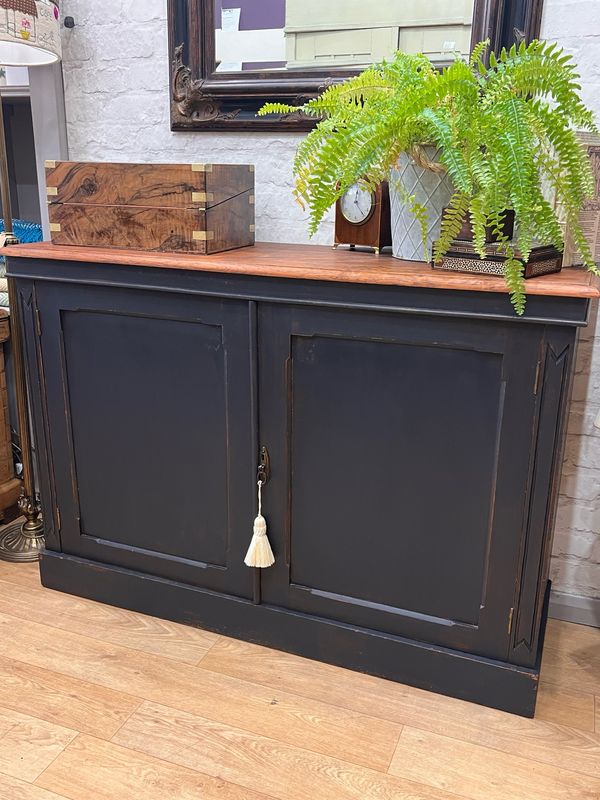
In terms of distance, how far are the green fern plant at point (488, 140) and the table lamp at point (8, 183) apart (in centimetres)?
89

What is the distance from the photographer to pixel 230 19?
196cm

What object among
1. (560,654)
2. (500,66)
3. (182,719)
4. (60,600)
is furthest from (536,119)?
(60,600)

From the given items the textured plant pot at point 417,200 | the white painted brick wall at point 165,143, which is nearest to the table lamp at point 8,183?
the white painted brick wall at point 165,143

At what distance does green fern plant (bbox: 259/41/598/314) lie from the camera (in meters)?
1.34

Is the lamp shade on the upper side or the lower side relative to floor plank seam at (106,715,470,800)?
upper

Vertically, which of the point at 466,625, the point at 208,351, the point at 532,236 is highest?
the point at 532,236

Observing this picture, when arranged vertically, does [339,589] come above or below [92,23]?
below

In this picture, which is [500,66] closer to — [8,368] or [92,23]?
[92,23]

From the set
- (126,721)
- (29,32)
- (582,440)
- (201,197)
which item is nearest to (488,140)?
(201,197)

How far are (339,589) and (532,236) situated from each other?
0.95 metres

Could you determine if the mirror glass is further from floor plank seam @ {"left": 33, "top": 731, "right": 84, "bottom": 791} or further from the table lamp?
floor plank seam @ {"left": 33, "top": 731, "right": 84, "bottom": 791}

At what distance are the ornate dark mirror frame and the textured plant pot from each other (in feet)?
1.53

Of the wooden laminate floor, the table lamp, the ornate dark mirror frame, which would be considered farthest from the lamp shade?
the wooden laminate floor

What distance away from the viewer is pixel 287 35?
1.92 meters
